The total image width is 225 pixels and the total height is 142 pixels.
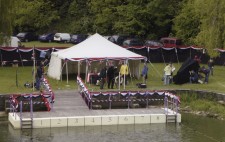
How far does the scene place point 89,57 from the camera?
35844 millimetres

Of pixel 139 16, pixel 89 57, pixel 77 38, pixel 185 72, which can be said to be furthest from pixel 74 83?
pixel 77 38

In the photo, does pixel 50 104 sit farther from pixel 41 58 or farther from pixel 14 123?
pixel 41 58

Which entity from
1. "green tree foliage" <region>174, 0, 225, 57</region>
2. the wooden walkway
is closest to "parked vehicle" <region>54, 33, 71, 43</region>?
"green tree foliage" <region>174, 0, 225, 57</region>

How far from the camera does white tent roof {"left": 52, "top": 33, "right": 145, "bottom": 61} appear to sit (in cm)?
3603

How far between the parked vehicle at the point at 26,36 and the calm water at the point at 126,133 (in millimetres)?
45090

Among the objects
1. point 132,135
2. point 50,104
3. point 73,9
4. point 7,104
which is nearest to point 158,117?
point 132,135

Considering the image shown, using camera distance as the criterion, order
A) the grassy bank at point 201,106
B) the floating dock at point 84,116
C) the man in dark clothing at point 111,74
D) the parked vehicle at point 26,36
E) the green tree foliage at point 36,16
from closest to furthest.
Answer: the floating dock at point 84,116 < the grassy bank at point 201,106 < the man in dark clothing at point 111,74 < the parked vehicle at point 26,36 < the green tree foliage at point 36,16

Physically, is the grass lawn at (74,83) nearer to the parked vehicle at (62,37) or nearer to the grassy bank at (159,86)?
the grassy bank at (159,86)

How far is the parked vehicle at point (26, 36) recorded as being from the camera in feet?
237

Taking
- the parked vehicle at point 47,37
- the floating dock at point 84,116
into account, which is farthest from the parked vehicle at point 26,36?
the floating dock at point 84,116

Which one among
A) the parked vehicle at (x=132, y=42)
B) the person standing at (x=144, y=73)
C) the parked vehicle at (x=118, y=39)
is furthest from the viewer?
the parked vehicle at (x=118, y=39)

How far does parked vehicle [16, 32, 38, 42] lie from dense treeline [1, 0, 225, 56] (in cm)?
173

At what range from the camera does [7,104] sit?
30.3 m

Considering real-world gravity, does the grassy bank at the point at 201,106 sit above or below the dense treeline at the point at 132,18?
below
